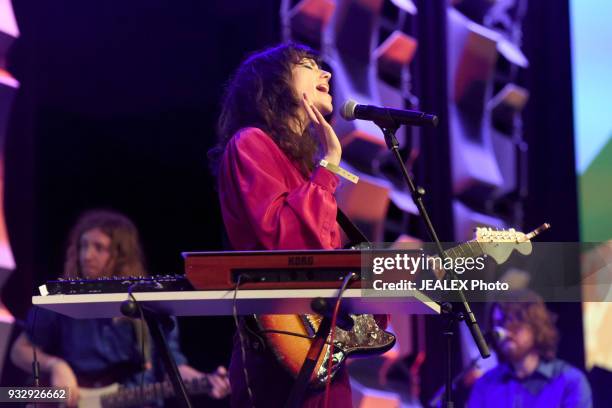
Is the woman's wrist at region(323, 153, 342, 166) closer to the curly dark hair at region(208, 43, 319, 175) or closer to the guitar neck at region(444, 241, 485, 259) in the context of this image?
the curly dark hair at region(208, 43, 319, 175)

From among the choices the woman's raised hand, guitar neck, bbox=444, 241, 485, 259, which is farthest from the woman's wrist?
guitar neck, bbox=444, 241, 485, 259

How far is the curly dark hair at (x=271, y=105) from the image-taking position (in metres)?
2.50

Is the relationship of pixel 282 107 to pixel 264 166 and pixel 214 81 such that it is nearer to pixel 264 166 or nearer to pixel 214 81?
pixel 264 166

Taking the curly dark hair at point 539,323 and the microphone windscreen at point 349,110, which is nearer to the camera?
the microphone windscreen at point 349,110

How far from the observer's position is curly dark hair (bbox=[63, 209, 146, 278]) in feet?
13.7

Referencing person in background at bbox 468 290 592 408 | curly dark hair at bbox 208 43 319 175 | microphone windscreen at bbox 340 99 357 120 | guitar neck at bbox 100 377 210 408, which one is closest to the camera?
microphone windscreen at bbox 340 99 357 120

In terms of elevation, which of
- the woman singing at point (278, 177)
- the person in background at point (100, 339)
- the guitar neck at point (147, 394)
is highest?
the woman singing at point (278, 177)

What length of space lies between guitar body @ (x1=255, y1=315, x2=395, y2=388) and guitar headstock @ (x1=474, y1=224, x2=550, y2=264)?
406 millimetres

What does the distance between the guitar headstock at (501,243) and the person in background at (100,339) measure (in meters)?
2.46

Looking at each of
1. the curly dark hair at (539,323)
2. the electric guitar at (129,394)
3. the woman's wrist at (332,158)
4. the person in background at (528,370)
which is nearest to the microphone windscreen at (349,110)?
the woman's wrist at (332,158)

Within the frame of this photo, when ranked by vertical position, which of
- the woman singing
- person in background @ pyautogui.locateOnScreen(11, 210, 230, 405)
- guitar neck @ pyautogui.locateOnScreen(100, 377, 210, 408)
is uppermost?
the woman singing

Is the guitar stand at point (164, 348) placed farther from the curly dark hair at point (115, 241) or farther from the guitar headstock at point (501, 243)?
the curly dark hair at point (115, 241)

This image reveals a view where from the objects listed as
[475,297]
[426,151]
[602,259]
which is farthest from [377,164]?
[475,297]

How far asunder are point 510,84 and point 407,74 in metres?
0.75
